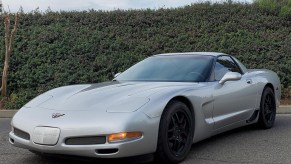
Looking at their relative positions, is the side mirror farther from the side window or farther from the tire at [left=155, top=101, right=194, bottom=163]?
the tire at [left=155, top=101, right=194, bottom=163]

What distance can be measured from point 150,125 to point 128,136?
27 cm

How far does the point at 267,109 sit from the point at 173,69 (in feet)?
6.49

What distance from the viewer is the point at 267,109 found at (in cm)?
705

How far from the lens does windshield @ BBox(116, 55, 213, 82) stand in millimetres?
5762

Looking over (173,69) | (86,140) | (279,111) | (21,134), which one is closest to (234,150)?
(173,69)

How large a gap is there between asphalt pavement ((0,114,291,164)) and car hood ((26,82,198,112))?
22.8 inches

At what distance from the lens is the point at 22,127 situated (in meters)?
4.69

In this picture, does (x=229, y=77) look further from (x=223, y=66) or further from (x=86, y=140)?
(x=86, y=140)

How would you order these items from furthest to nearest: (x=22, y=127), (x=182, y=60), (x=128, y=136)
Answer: (x=182, y=60) → (x=22, y=127) → (x=128, y=136)

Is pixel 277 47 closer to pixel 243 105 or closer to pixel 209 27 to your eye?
pixel 209 27

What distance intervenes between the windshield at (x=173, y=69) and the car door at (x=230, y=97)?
8.3 inches

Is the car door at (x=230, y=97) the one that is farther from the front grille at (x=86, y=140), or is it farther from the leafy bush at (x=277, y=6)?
the leafy bush at (x=277, y=6)

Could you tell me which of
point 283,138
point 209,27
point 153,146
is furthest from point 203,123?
point 209,27

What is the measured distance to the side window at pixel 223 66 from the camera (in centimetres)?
609
